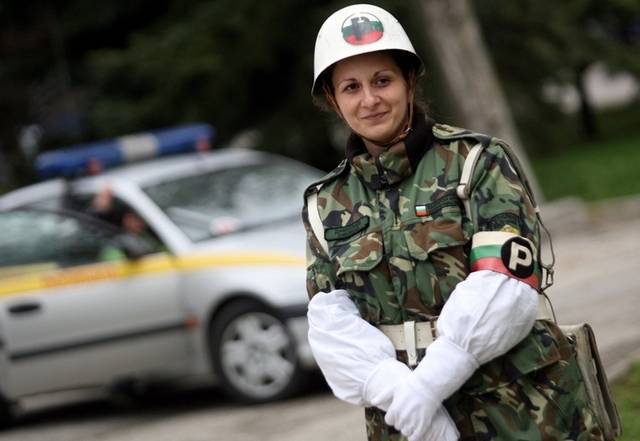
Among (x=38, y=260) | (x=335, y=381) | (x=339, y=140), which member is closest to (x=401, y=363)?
(x=335, y=381)

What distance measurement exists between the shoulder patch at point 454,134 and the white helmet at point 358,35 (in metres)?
0.17

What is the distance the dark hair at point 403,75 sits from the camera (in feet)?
10.5

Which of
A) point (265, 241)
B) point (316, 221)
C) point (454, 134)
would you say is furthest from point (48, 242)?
point (454, 134)

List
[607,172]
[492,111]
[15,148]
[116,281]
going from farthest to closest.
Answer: [15,148] → [607,172] → [492,111] → [116,281]

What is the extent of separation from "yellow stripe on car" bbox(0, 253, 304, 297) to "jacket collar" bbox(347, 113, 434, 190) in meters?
5.20

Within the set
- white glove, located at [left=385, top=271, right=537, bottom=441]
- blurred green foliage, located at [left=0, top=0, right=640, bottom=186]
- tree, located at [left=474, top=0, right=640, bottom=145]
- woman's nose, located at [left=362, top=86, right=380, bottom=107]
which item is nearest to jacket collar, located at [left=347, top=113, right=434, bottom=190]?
woman's nose, located at [left=362, top=86, right=380, bottom=107]

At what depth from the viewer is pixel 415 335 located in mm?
3020

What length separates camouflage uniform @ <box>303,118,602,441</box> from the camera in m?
2.98

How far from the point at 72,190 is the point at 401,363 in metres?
6.83

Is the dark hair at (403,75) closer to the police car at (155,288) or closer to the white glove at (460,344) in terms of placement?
the white glove at (460,344)

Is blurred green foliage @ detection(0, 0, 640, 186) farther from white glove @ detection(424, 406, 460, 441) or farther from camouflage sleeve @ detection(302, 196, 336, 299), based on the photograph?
white glove @ detection(424, 406, 460, 441)

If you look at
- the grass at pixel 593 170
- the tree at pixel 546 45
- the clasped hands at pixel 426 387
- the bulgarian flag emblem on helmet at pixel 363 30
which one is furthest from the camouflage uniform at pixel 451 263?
the tree at pixel 546 45

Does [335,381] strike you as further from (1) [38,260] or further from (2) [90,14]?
(2) [90,14]

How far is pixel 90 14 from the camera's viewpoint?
21344 mm
